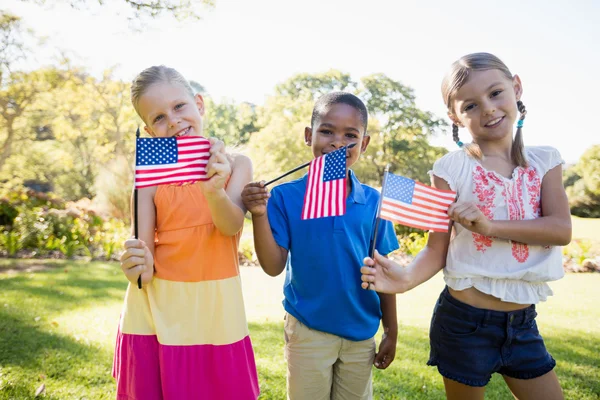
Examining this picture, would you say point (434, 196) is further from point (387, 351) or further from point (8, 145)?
point (8, 145)

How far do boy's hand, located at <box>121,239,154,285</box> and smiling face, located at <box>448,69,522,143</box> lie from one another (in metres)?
1.49

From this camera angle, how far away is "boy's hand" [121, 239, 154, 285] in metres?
1.77

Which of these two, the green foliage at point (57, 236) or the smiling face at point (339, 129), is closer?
the smiling face at point (339, 129)

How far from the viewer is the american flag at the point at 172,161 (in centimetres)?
187

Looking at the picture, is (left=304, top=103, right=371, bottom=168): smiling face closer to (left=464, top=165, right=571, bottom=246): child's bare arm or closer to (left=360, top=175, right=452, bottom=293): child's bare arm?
(left=360, top=175, right=452, bottom=293): child's bare arm

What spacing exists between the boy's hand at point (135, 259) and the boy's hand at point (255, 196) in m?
0.46

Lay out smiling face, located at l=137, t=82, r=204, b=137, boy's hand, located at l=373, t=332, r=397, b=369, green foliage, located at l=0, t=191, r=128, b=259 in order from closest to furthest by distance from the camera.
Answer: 1. smiling face, located at l=137, t=82, r=204, b=137
2. boy's hand, located at l=373, t=332, r=397, b=369
3. green foliage, located at l=0, t=191, r=128, b=259

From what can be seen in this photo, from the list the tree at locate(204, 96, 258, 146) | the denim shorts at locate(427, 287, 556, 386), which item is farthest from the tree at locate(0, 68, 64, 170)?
the tree at locate(204, 96, 258, 146)

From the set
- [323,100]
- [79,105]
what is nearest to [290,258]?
[323,100]

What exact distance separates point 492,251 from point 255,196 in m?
Result: 1.04

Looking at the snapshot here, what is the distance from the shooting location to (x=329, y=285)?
6.99 feet

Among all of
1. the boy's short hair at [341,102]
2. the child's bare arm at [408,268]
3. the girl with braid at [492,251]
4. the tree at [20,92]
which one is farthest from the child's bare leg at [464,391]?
the tree at [20,92]

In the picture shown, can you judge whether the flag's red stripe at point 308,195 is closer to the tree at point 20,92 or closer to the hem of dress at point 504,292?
the hem of dress at point 504,292

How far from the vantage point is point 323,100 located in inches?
95.7
